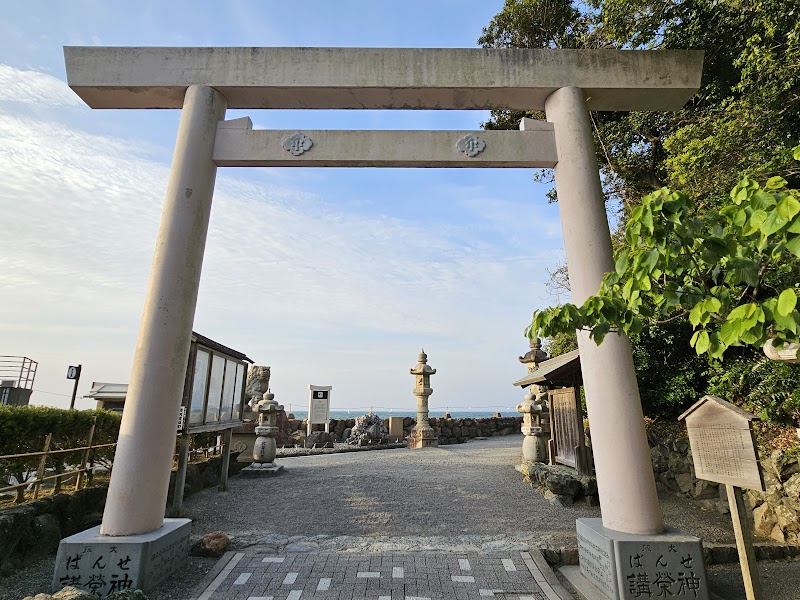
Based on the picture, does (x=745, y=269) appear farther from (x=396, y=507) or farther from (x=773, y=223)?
(x=396, y=507)

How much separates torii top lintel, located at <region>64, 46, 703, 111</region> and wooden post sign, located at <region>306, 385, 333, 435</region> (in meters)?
14.5

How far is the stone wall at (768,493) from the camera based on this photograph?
568 centimetres

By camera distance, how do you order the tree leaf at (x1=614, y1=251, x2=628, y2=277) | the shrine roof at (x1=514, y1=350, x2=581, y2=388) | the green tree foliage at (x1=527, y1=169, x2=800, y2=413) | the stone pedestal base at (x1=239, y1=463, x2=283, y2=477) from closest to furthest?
the green tree foliage at (x1=527, y1=169, x2=800, y2=413) < the tree leaf at (x1=614, y1=251, x2=628, y2=277) < the shrine roof at (x1=514, y1=350, x2=581, y2=388) < the stone pedestal base at (x1=239, y1=463, x2=283, y2=477)

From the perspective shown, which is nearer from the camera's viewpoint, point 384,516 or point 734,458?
point 734,458

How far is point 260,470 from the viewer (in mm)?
10055

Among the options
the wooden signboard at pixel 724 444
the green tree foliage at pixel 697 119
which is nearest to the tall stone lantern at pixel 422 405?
the green tree foliage at pixel 697 119

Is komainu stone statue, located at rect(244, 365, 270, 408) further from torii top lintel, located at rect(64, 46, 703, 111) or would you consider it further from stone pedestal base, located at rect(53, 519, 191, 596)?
stone pedestal base, located at rect(53, 519, 191, 596)

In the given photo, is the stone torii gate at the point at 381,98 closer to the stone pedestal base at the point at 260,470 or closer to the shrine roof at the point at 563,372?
the shrine roof at the point at 563,372

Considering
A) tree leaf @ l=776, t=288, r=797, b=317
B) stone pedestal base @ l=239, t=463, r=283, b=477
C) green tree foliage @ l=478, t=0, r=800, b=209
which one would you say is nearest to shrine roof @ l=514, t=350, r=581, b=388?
green tree foliage @ l=478, t=0, r=800, b=209

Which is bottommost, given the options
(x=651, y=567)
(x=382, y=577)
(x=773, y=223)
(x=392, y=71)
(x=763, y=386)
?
(x=382, y=577)

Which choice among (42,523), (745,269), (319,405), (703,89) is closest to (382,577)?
(42,523)

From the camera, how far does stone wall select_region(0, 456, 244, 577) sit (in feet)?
14.0

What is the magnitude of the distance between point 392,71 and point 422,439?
1387 centimetres

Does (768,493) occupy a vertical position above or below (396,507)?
above
